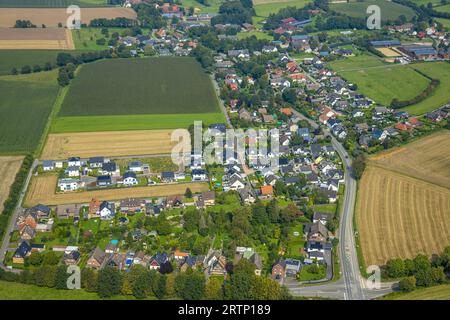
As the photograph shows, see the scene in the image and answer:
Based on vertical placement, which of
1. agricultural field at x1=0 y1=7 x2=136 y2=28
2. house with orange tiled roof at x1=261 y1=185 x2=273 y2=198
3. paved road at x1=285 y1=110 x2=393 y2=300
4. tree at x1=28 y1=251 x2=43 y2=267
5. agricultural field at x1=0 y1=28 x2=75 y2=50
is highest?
agricultural field at x1=0 y1=7 x2=136 y2=28

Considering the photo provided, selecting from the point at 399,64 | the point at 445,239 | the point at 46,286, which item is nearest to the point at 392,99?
the point at 399,64

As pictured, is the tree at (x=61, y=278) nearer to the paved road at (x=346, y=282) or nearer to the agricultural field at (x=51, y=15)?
the paved road at (x=346, y=282)

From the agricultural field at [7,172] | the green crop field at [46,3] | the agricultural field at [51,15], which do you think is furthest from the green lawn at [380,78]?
the green crop field at [46,3]

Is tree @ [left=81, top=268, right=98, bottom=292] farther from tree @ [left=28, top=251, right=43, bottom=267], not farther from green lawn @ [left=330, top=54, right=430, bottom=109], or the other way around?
green lawn @ [left=330, top=54, right=430, bottom=109]

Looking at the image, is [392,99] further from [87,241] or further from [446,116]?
[87,241]

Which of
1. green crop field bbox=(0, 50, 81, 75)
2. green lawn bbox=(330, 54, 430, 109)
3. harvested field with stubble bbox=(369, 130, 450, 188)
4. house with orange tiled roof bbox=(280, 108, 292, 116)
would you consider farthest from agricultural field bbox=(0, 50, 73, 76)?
harvested field with stubble bbox=(369, 130, 450, 188)

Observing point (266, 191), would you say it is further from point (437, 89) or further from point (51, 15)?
point (51, 15)

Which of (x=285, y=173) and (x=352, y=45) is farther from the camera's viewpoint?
(x=352, y=45)
